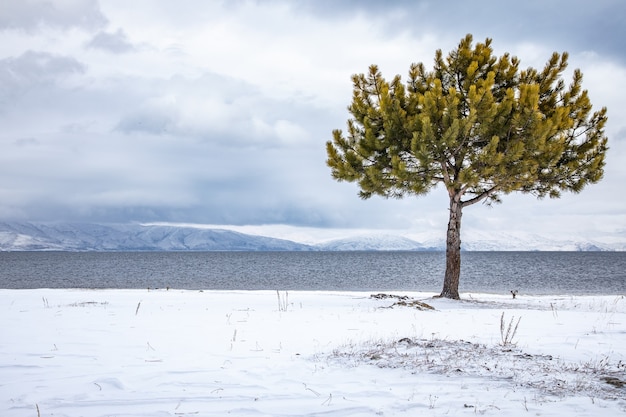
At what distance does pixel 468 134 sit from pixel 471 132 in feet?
0.46

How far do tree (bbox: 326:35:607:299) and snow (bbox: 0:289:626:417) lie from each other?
25.7 feet

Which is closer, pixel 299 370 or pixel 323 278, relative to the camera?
pixel 299 370

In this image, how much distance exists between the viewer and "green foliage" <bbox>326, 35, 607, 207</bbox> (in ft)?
51.8

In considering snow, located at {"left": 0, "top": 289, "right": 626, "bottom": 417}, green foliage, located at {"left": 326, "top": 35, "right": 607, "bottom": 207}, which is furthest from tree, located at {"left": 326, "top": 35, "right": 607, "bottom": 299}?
snow, located at {"left": 0, "top": 289, "right": 626, "bottom": 417}

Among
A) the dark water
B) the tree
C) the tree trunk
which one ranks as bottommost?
the dark water

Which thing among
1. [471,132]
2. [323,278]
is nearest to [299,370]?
[471,132]

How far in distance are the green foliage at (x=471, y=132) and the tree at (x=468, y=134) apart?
4 cm

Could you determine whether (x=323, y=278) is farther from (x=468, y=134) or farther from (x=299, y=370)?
(x=299, y=370)

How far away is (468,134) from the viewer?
16.6 meters

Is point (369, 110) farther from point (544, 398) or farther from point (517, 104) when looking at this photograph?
point (544, 398)

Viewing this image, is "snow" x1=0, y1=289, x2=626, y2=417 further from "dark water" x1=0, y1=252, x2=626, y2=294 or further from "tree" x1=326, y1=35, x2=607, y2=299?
"dark water" x1=0, y1=252, x2=626, y2=294

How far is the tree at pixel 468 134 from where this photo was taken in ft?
51.8

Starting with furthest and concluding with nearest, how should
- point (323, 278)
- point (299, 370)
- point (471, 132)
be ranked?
point (323, 278) < point (471, 132) < point (299, 370)

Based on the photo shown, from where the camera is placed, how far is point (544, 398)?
181 inches
